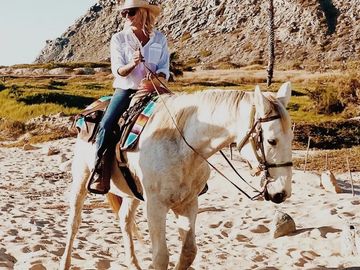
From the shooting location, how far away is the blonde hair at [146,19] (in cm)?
620

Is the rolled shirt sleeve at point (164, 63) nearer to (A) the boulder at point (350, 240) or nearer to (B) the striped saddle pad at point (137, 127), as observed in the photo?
(B) the striped saddle pad at point (137, 127)

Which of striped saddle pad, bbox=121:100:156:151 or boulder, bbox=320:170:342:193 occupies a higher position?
striped saddle pad, bbox=121:100:156:151

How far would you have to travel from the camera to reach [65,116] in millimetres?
32375

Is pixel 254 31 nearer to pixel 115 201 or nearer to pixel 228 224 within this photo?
pixel 228 224

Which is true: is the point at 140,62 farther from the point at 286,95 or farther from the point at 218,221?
the point at 218,221

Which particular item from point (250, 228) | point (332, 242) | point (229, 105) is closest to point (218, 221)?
point (250, 228)

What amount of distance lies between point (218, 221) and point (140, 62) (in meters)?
5.12

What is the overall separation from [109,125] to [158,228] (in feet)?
4.40

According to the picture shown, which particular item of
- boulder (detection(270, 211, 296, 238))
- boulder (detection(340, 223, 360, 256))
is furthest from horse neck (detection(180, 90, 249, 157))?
boulder (detection(270, 211, 296, 238))

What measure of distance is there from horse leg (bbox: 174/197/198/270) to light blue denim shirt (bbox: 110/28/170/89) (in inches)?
60.7

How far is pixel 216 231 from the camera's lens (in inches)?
383

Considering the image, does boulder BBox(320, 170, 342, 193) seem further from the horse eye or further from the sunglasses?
the horse eye

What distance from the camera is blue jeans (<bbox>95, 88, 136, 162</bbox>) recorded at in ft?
19.8

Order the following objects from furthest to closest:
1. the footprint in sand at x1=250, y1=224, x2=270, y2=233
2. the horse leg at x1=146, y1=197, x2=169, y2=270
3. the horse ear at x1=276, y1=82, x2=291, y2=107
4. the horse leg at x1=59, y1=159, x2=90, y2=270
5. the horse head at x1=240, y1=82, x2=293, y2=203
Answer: the footprint in sand at x1=250, y1=224, x2=270, y2=233 → the horse leg at x1=59, y1=159, x2=90, y2=270 → the horse leg at x1=146, y1=197, x2=169, y2=270 → the horse ear at x1=276, y1=82, x2=291, y2=107 → the horse head at x1=240, y1=82, x2=293, y2=203
